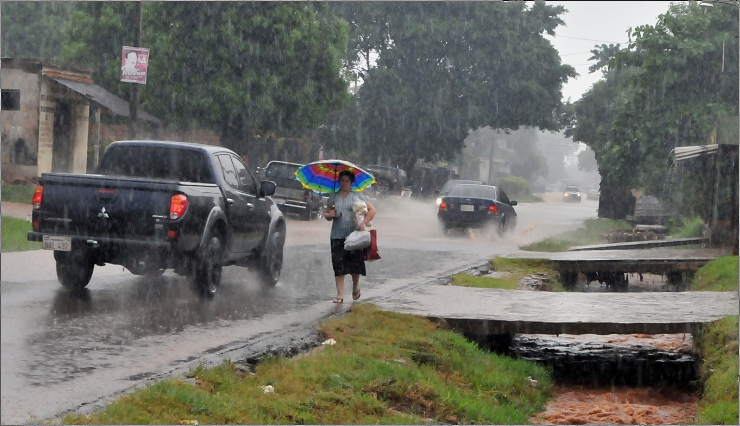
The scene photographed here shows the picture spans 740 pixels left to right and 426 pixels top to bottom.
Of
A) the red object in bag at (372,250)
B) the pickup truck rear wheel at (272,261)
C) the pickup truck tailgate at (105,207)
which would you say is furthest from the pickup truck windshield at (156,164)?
the red object in bag at (372,250)

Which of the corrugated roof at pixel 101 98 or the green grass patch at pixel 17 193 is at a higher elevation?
the corrugated roof at pixel 101 98

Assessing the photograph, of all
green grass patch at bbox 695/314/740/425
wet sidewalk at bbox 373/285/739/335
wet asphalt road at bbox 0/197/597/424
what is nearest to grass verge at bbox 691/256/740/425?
green grass patch at bbox 695/314/740/425

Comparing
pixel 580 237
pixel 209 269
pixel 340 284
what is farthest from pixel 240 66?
pixel 209 269

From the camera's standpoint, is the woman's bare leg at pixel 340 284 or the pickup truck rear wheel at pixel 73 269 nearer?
the pickup truck rear wheel at pixel 73 269

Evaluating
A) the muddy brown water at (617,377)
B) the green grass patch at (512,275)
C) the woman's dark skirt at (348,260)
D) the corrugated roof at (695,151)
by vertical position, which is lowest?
the muddy brown water at (617,377)

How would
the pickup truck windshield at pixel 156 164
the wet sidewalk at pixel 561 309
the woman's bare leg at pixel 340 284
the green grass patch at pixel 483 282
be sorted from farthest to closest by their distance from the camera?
1. the green grass patch at pixel 483 282
2. the pickup truck windshield at pixel 156 164
3. the woman's bare leg at pixel 340 284
4. the wet sidewalk at pixel 561 309

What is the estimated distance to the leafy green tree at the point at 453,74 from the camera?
2036 inches

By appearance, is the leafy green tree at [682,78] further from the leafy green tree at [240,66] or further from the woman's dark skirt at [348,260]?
the woman's dark skirt at [348,260]

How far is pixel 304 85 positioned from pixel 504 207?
1116 cm

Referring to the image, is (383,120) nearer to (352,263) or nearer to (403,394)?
(352,263)

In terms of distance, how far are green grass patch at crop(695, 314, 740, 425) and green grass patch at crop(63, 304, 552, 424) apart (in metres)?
1.45

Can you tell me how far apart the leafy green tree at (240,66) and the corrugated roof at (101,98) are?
24.0 inches

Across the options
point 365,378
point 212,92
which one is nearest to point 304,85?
point 212,92

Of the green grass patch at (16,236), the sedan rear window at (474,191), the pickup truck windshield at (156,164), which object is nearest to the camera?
the pickup truck windshield at (156,164)
